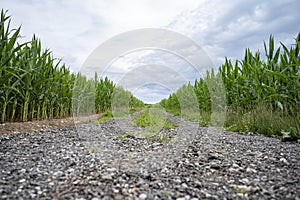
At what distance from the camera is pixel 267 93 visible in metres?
4.86

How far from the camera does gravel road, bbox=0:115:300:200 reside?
1.67 metres

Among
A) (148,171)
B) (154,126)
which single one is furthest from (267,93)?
(148,171)

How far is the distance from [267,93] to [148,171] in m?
3.89

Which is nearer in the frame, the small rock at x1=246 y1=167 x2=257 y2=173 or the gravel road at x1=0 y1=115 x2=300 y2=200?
the gravel road at x1=0 y1=115 x2=300 y2=200

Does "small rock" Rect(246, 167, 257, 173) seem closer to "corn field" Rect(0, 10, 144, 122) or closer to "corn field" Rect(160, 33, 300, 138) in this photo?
"corn field" Rect(160, 33, 300, 138)

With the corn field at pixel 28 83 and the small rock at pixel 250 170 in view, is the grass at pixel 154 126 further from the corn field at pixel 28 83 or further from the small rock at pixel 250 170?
the corn field at pixel 28 83

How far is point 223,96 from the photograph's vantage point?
6832 millimetres

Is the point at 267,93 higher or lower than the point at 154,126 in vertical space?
higher

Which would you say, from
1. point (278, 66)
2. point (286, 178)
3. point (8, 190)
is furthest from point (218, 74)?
point (8, 190)

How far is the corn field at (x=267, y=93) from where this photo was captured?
3.97m

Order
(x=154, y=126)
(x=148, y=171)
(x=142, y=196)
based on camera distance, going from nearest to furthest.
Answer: (x=142, y=196)
(x=148, y=171)
(x=154, y=126)

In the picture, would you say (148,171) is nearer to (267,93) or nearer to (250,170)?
(250,170)

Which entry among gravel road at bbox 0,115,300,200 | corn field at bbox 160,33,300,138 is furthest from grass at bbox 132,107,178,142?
corn field at bbox 160,33,300,138

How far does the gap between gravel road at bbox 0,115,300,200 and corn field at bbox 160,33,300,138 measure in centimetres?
114
